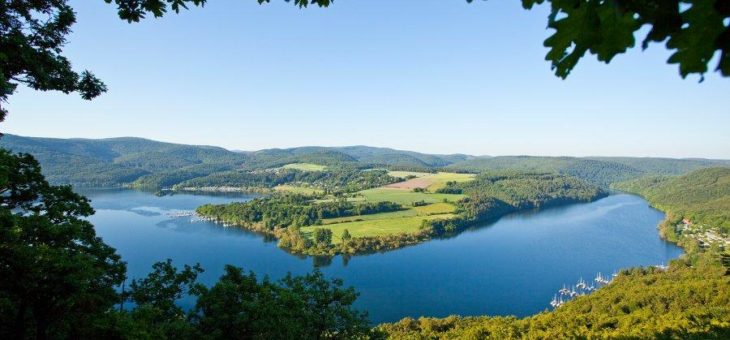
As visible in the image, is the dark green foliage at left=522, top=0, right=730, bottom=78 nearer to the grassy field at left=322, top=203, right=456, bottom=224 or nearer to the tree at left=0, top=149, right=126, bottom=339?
the tree at left=0, top=149, right=126, bottom=339

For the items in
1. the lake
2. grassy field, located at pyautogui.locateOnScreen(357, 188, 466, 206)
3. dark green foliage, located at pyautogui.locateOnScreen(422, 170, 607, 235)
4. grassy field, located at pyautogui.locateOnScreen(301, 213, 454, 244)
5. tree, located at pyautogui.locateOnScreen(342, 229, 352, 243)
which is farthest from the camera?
grassy field, located at pyautogui.locateOnScreen(357, 188, 466, 206)

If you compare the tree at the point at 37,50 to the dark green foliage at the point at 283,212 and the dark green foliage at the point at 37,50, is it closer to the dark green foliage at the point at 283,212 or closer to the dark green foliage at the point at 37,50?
the dark green foliage at the point at 37,50

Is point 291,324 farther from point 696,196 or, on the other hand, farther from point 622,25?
point 696,196

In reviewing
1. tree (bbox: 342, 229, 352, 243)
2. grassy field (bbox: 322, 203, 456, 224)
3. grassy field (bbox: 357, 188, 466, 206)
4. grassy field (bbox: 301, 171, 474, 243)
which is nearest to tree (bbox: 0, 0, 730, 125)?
tree (bbox: 342, 229, 352, 243)

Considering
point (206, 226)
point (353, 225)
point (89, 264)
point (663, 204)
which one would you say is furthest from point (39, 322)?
point (663, 204)

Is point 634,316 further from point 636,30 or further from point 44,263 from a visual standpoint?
point 636,30

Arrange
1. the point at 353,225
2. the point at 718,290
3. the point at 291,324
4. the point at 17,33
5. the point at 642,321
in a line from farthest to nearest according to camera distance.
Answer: the point at 353,225 < the point at 718,290 < the point at 642,321 < the point at 291,324 < the point at 17,33
